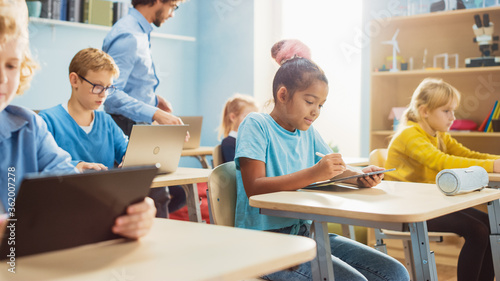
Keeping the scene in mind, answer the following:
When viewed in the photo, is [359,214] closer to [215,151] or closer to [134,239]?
[134,239]

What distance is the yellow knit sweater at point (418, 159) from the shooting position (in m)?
2.48

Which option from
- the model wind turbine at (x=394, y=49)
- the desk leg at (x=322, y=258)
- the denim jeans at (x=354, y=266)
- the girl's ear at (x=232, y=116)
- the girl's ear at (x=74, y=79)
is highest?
the model wind turbine at (x=394, y=49)

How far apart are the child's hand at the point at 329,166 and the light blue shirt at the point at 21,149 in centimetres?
75

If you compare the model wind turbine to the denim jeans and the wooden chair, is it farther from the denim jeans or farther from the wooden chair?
the denim jeans

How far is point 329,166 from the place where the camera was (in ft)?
5.29

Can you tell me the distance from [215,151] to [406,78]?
1899 millimetres

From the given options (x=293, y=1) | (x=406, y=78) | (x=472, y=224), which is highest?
(x=293, y=1)

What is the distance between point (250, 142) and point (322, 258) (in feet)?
1.64

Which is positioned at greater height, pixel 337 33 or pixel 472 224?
pixel 337 33

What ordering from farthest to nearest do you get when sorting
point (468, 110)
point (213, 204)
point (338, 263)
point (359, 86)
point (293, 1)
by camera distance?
point (293, 1) → point (359, 86) → point (468, 110) → point (213, 204) → point (338, 263)

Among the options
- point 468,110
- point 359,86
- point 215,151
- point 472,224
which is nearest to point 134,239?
point 472,224

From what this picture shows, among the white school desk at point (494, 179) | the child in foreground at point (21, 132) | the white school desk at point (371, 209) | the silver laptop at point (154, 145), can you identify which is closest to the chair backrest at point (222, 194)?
the white school desk at point (371, 209)

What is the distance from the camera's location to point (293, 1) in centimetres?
530

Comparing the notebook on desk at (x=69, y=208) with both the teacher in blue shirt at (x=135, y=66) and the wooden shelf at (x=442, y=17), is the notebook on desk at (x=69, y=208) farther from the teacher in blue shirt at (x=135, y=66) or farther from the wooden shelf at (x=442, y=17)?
the wooden shelf at (x=442, y=17)
